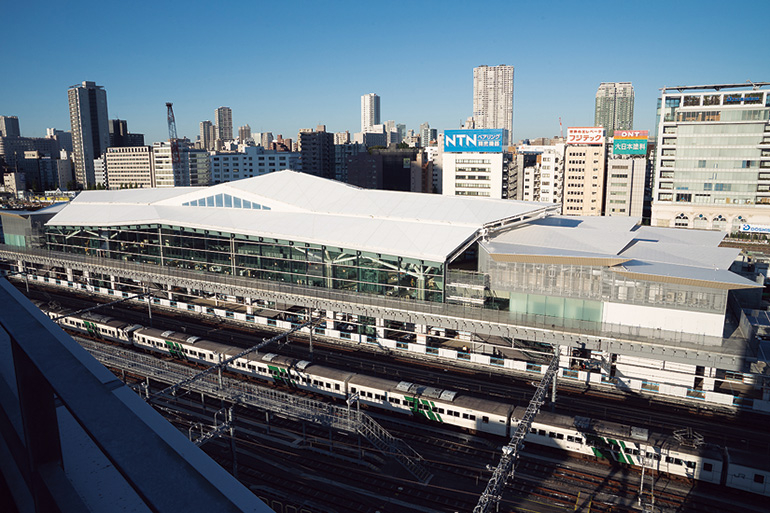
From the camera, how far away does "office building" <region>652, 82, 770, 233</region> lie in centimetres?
8281

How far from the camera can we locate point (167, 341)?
43469 millimetres

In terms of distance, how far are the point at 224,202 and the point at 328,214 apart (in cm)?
1365

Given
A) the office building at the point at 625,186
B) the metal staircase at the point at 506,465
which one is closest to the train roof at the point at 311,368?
the metal staircase at the point at 506,465

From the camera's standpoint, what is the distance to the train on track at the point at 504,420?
87.7 ft

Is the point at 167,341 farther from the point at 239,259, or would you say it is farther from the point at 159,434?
the point at 159,434

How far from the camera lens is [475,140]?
335 feet

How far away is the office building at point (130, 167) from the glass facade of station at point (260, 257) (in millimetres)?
110111

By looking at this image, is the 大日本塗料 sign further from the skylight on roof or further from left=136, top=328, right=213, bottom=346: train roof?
left=136, top=328, right=213, bottom=346: train roof

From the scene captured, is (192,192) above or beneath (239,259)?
above

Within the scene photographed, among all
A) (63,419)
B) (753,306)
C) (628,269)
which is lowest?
(753,306)

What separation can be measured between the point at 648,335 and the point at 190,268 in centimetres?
4573

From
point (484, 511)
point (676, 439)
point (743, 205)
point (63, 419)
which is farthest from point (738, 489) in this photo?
point (743, 205)

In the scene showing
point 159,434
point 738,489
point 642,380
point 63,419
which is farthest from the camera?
point 642,380

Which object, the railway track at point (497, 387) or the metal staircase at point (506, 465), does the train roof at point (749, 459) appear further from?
the metal staircase at point (506, 465)
